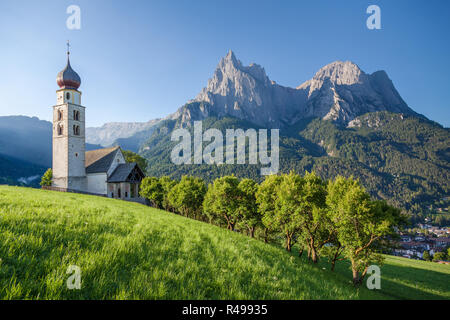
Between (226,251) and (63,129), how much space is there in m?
57.8

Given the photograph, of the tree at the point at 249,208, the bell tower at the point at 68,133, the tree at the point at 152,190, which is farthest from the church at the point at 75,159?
the tree at the point at 249,208

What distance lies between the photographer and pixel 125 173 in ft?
170

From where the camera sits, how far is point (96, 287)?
141 inches

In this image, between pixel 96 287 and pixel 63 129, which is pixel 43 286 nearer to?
pixel 96 287

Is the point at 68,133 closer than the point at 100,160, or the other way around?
the point at 68,133

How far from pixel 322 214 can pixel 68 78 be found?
60.4 metres

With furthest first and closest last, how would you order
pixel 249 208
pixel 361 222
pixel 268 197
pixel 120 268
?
pixel 249 208, pixel 268 197, pixel 361 222, pixel 120 268

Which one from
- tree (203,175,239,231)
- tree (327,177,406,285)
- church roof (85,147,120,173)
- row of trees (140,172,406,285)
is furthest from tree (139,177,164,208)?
tree (327,177,406,285)

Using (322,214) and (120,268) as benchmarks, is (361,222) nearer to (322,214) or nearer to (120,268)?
(322,214)

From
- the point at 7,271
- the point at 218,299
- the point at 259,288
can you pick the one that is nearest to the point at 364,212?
the point at 259,288

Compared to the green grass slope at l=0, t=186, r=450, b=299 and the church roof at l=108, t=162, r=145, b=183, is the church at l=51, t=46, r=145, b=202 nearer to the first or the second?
the church roof at l=108, t=162, r=145, b=183

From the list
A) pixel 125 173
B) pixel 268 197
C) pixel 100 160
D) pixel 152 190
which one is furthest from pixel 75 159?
pixel 268 197

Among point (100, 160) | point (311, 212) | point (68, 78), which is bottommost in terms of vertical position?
point (311, 212)

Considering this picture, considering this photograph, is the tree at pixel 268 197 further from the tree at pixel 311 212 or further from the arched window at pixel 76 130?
the arched window at pixel 76 130
